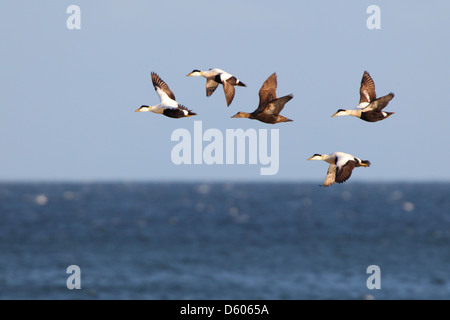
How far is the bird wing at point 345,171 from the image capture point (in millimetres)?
9164

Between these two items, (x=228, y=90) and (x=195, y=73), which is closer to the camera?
(x=228, y=90)

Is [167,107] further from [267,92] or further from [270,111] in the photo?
[267,92]

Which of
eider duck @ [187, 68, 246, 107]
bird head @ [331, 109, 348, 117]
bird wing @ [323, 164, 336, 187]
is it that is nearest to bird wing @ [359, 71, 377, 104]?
bird head @ [331, 109, 348, 117]

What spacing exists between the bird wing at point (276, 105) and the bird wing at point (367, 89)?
1.69m

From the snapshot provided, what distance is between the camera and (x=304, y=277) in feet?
177

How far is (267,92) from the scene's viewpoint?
1079 centimetres

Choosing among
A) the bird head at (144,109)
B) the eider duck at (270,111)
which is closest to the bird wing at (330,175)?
the eider duck at (270,111)

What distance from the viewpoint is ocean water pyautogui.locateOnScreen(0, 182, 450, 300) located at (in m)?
50.3

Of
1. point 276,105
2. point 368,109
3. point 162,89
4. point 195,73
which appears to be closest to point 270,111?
point 276,105

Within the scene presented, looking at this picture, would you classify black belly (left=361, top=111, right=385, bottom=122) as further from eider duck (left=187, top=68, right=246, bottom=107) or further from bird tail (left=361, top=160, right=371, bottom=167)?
eider duck (left=187, top=68, right=246, bottom=107)

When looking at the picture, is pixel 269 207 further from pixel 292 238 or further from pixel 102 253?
pixel 102 253

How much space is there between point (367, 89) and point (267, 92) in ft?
5.42

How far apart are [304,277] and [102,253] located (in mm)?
20037
